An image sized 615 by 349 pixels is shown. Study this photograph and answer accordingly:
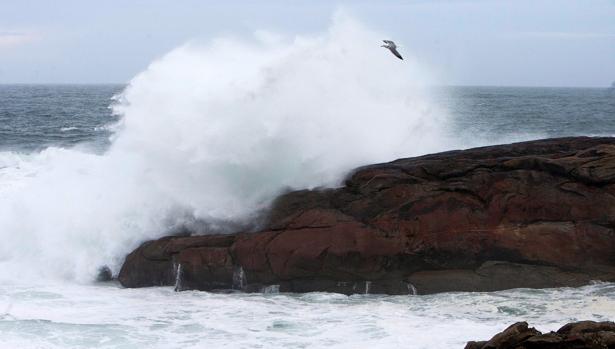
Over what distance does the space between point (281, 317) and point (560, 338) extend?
3491mm

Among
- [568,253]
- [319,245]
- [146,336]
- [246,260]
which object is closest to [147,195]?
[246,260]

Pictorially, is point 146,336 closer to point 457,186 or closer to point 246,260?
point 246,260

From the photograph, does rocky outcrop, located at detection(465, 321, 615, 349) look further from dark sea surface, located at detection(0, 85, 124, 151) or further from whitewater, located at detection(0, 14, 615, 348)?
dark sea surface, located at detection(0, 85, 124, 151)

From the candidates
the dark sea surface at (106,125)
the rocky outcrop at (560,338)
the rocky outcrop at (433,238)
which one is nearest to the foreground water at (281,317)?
the rocky outcrop at (433,238)

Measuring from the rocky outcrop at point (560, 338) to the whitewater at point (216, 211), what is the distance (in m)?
1.31

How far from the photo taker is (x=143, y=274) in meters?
10.7

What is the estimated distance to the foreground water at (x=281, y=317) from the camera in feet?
26.3

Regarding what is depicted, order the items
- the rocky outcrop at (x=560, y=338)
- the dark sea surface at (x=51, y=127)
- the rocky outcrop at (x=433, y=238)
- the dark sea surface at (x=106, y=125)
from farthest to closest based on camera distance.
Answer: the dark sea surface at (x=106, y=125) → the dark sea surface at (x=51, y=127) → the rocky outcrop at (x=433, y=238) → the rocky outcrop at (x=560, y=338)

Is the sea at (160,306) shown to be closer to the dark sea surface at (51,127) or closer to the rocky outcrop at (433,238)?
the rocky outcrop at (433,238)

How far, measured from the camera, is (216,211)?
37.8 feet

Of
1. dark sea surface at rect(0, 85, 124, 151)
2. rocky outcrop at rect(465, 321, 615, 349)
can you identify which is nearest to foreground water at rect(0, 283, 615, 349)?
rocky outcrop at rect(465, 321, 615, 349)

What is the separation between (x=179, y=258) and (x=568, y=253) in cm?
495

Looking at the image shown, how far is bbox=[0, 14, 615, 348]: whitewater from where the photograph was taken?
27.5 feet

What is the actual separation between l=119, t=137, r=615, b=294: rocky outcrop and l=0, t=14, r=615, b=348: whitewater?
0.30 m
